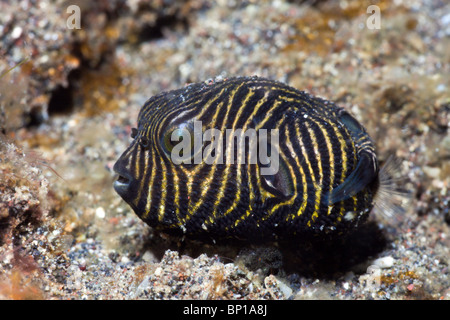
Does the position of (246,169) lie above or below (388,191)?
above

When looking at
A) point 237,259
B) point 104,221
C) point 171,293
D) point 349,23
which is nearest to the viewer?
point 171,293

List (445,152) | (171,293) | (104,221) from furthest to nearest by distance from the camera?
(445,152)
(104,221)
(171,293)

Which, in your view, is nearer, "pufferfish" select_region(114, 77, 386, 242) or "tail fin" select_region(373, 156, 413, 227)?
"pufferfish" select_region(114, 77, 386, 242)

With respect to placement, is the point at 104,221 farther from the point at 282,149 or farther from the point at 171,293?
the point at 282,149

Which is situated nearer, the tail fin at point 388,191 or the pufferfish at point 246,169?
the pufferfish at point 246,169

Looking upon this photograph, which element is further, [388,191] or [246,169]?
[388,191]

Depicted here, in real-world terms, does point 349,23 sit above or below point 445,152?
above

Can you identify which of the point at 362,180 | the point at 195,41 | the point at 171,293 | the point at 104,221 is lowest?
the point at 171,293

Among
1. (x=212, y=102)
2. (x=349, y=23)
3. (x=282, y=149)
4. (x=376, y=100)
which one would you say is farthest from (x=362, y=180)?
(x=349, y=23)
